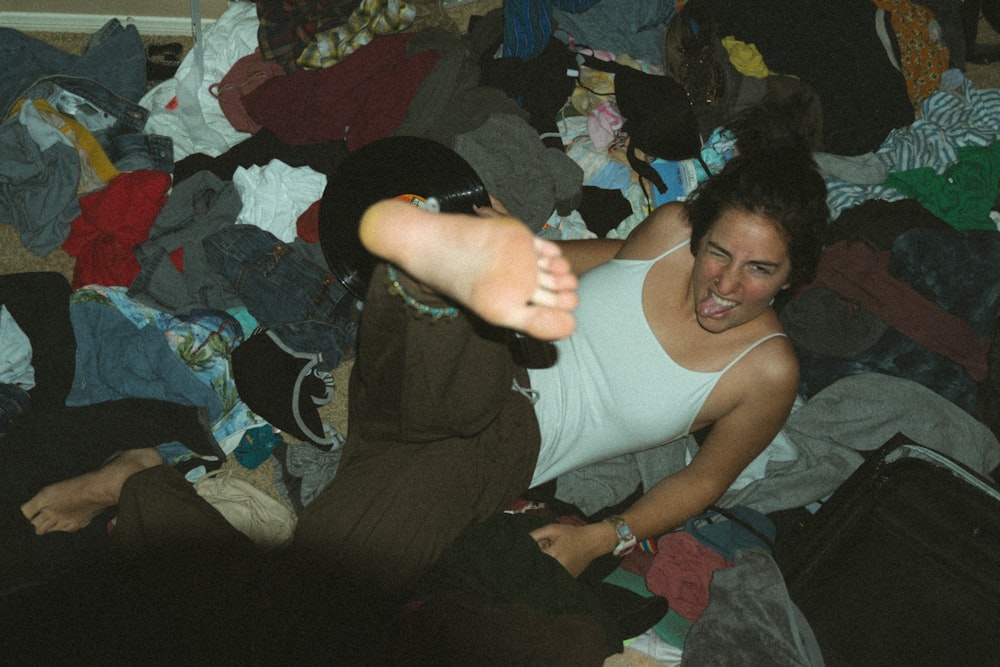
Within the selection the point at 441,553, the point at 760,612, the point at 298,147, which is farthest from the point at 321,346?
the point at 760,612

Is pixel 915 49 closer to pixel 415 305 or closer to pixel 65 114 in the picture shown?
pixel 415 305

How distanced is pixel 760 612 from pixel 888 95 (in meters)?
1.36

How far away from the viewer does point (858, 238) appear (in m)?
1.69

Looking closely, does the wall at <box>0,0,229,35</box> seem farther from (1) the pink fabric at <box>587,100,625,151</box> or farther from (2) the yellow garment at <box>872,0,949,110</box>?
(2) the yellow garment at <box>872,0,949,110</box>

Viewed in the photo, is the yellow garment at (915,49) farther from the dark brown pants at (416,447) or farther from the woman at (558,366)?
the dark brown pants at (416,447)

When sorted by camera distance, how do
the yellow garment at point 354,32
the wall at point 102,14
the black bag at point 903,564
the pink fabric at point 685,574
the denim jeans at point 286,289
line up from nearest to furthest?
1. the black bag at point 903,564
2. the pink fabric at point 685,574
3. the denim jeans at point 286,289
4. the yellow garment at point 354,32
5. the wall at point 102,14

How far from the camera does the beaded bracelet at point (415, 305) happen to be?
903 millimetres

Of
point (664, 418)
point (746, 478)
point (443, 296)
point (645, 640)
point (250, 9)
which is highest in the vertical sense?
point (250, 9)

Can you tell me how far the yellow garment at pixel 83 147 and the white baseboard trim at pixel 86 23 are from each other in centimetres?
33

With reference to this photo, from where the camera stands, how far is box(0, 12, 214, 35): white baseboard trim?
184 cm

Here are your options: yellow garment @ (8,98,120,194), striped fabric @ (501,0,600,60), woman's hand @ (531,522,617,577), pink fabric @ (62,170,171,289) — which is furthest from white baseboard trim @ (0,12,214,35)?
woman's hand @ (531,522,617,577)

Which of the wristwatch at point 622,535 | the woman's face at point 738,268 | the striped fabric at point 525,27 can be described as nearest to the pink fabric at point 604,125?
the striped fabric at point 525,27

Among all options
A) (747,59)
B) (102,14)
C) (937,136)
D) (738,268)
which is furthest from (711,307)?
(102,14)

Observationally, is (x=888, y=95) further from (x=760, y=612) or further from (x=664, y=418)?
(x=760, y=612)
